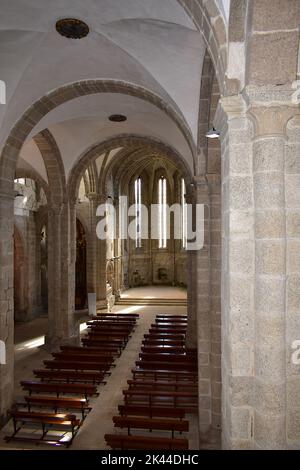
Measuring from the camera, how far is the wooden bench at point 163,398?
873cm

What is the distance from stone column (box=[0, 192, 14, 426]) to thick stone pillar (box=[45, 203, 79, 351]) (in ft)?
16.2

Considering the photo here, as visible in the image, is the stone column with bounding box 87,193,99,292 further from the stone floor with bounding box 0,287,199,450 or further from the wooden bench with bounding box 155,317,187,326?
the wooden bench with bounding box 155,317,187,326

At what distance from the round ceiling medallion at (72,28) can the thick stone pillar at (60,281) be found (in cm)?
790

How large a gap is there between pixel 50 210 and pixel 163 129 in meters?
5.13

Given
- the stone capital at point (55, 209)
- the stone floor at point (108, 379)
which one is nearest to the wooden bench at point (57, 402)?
the stone floor at point (108, 379)

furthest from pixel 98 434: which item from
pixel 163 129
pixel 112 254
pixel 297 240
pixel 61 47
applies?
pixel 112 254

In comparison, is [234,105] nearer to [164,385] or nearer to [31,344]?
[164,385]

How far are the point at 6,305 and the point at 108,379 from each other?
4047 millimetres

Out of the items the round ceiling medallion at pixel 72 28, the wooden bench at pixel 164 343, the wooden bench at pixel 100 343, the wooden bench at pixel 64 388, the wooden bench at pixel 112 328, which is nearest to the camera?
the round ceiling medallion at pixel 72 28

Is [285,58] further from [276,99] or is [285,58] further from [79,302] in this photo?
[79,302]

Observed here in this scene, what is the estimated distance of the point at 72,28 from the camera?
6.96 metres

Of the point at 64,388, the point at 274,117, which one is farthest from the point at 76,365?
the point at 274,117

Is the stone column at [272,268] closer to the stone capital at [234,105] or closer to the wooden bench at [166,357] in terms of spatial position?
the stone capital at [234,105]

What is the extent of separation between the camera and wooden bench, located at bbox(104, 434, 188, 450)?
258 inches
